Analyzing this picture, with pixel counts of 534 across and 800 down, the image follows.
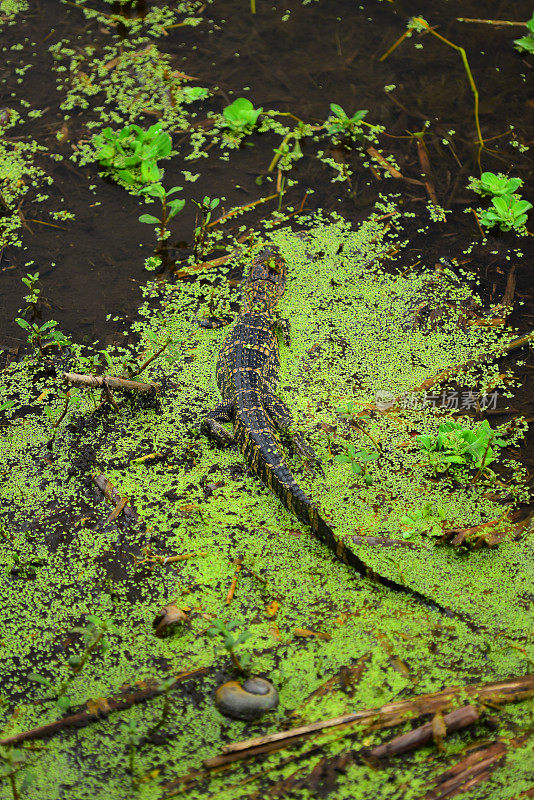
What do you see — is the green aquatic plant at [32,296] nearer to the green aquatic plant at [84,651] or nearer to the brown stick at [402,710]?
the green aquatic plant at [84,651]

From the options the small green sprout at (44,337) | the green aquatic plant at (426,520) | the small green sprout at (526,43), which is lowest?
the small green sprout at (44,337)

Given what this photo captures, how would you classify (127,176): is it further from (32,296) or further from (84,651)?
(84,651)

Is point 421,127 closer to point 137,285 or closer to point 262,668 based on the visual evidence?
point 137,285

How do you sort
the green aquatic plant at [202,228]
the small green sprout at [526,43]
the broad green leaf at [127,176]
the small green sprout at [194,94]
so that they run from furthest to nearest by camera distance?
the small green sprout at [526,43] < the small green sprout at [194,94] < the broad green leaf at [127,176] < the green aquatic plant at [202,228]

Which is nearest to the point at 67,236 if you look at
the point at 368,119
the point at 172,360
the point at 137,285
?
the point at 137,285

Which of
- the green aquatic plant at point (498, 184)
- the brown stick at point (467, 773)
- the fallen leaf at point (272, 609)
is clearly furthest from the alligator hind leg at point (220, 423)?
the green aquatic plant at point (498, 184)

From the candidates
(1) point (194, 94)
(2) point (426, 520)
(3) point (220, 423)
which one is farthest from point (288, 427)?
(1) point (194, 94)
